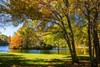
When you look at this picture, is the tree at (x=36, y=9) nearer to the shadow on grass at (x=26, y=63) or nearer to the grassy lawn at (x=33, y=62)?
the grassy lawn at (x=33, y=62)

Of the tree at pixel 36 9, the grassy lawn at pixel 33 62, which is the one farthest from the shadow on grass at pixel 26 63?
the tree at pixel 36 9

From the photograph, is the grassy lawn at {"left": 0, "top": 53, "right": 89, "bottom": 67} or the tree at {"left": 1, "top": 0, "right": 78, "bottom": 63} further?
the grassy lawn at {"left": 0, "top": 53, "right": 89, "bottom": 67}

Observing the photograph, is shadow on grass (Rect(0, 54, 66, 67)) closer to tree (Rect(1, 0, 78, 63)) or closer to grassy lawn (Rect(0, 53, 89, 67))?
grassy lawn (Rect(0, 53, 89, 67))

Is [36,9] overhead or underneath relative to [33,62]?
overhead

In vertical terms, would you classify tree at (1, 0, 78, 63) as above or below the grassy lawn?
above

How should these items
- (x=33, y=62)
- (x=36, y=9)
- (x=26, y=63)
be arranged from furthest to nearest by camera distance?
(x=33, y=62)
(x=26, y=63)
(x=36, y=9)

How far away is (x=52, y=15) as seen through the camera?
8867 millimetres

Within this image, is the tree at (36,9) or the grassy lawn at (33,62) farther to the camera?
the grassy lawn at (33,62)

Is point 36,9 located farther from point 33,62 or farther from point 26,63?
point 33,62

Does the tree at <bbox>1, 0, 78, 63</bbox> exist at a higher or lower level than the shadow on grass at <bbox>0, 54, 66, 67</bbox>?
higher

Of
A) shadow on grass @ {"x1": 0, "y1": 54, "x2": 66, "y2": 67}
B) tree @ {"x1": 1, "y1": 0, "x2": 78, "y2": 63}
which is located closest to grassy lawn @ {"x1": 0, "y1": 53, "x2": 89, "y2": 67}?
shadow on grass @ {"x1": 0, "y1": 54, "x2": 66, "y2": 67}

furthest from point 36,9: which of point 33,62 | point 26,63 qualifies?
point 33,62

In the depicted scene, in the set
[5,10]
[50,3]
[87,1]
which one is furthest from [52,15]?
[5,10]

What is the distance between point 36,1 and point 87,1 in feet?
12.1
